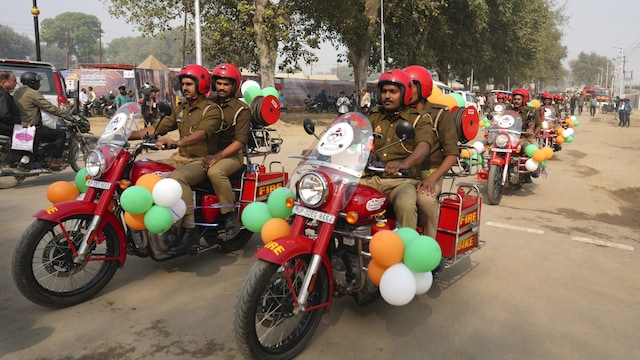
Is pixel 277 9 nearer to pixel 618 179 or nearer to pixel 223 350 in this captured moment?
pixel 618 179

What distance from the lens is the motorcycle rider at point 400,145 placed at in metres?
3.54

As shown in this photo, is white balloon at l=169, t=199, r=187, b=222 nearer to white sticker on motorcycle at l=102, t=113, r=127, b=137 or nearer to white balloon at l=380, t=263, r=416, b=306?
white sticker on motorcycle at l=102, t=113, r=127, b=137

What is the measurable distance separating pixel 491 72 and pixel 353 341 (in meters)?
54.4

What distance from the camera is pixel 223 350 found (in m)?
3.18

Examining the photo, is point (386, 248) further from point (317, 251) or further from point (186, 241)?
point (186, 241)

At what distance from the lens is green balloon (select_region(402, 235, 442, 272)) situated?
9.98 ft

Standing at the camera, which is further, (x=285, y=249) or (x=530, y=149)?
(x=530, y=149)

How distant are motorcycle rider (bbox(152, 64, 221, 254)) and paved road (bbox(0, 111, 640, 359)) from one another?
0.58 m

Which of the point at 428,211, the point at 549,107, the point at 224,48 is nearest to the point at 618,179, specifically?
the point at 549,107

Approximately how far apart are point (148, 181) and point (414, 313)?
7.71 ft

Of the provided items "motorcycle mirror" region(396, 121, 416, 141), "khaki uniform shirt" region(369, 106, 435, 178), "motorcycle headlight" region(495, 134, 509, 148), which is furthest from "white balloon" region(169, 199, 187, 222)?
"motorcycle headlight" region(495, 134, 509, 148)

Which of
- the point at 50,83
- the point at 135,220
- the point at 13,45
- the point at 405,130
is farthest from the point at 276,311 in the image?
the point at 13,45

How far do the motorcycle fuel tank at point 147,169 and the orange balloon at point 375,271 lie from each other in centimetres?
212

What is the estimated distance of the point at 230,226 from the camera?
4.78 m
